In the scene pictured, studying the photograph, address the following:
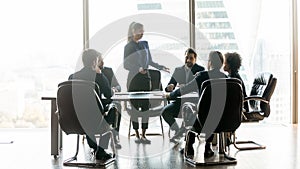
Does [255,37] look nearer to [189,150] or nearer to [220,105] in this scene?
[189,150]

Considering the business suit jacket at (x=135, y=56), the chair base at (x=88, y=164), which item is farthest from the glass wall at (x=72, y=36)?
the chair base at (x=88, y=164)

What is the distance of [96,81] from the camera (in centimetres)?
464

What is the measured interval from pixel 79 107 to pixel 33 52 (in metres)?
3.14

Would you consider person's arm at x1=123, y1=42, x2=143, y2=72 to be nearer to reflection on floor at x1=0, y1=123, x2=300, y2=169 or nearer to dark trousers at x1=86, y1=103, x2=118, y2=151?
reflection on floor at x1=0, y1=123, x2=300, y2=169

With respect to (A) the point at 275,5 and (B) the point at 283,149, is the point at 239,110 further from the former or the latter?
(A) the point at 275,5

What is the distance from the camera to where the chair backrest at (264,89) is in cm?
505

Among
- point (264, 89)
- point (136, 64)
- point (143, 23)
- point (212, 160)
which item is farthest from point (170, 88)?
point (143, 23)

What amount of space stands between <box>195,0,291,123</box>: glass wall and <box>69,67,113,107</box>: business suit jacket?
8.83 ft

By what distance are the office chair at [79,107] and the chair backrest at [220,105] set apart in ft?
3.48

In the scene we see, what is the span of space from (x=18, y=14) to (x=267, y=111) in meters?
4.37

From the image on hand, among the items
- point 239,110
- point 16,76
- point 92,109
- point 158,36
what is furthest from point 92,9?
point 239,110

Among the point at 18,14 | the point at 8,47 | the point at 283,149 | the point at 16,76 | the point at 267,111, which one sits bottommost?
the point at 283,149

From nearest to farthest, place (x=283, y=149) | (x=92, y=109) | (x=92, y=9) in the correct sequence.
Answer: (x=92, y=109)
(x=283, y=149)
(x=92, y=9)

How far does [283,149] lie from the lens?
16.6 ft
